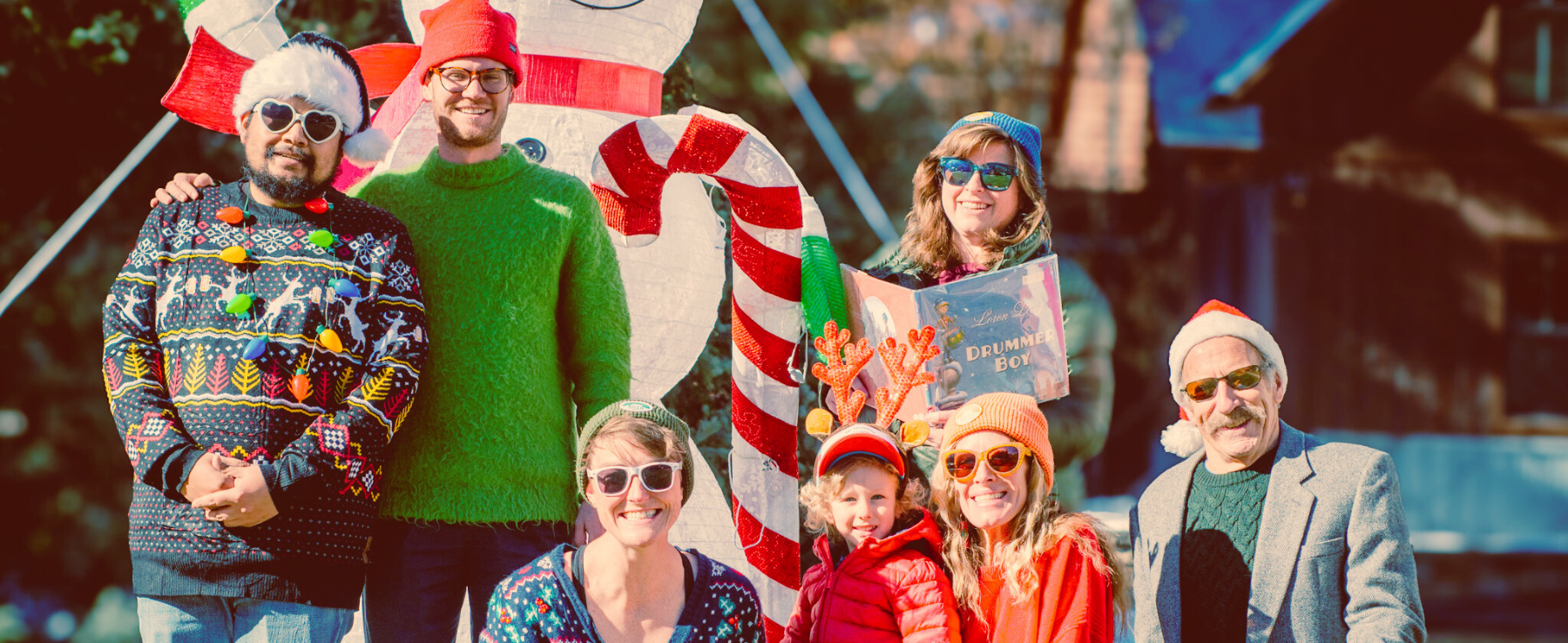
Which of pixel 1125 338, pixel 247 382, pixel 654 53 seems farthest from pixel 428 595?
pixel 1125 338

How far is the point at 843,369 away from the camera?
348cm

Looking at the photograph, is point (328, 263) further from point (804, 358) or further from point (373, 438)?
point (804, 358)

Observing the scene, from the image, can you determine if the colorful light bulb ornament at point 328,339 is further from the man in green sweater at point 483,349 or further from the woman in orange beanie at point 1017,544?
the woman in orange beanie at point 1017,544

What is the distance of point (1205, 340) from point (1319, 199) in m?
9.29

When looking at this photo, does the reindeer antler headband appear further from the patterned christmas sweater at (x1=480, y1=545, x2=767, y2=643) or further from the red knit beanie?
the red knit beanie

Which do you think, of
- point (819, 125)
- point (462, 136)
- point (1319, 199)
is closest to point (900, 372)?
point (462, 136)

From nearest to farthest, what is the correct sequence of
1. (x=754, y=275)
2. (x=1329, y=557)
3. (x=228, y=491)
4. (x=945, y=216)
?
(x=228, y=491) → (x=1329, y=557) → (x=945, y=216) → (x=754, y=275)

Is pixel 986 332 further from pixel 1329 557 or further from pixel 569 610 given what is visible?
pixel 569 610

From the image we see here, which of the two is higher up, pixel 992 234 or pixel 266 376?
pixel 992 234

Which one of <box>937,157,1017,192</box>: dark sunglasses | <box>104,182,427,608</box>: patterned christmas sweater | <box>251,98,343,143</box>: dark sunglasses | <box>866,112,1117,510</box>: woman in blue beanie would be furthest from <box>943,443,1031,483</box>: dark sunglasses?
<box>251,98,343,143</box>: dark sunglasses

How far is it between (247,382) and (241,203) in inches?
16.2

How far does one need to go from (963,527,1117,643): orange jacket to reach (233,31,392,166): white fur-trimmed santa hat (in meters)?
1.68

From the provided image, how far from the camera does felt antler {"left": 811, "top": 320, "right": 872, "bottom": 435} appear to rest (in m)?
3.45

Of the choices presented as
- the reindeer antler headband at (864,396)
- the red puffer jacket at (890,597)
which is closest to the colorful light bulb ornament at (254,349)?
the reindeer antler headband at (864,396)
